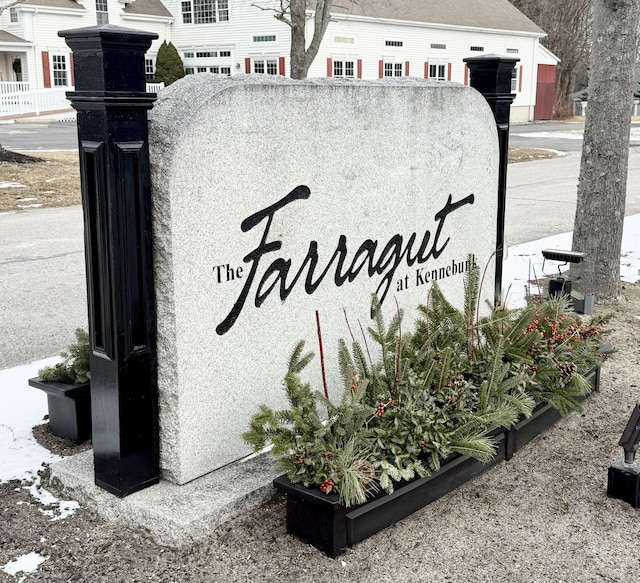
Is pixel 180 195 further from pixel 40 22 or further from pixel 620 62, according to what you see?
pixel 40 22

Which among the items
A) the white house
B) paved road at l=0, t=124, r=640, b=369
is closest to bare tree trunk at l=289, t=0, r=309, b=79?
paved road at l=0, t=124, r=640, b=369

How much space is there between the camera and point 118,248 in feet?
11.2

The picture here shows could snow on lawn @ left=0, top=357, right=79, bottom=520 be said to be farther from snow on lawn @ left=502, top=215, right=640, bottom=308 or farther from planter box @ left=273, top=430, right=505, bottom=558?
snow on lawn @ left=502, top=215, right=640, bottom=308

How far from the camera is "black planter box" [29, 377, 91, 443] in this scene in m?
4.26

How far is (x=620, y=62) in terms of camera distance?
7.00 metres

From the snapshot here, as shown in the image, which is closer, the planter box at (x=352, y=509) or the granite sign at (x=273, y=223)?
the planter box at (x=352, y=509)

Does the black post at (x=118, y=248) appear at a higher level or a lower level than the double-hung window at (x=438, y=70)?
lower

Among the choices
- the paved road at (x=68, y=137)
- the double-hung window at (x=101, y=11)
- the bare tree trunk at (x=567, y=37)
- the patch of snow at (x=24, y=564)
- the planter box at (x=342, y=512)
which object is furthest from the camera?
the bare tree trunk at (x=567, y=37)

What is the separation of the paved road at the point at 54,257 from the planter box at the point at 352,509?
3295mm

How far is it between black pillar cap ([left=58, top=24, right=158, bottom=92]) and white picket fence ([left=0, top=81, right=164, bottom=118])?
1224 inches

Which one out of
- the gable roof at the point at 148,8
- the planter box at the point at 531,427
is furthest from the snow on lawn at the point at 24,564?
the gable roof at the point at 148,8

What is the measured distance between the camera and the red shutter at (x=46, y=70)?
1412 inches

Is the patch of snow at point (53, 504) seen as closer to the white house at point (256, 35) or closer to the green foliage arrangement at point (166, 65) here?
the white house at point (256, 35)

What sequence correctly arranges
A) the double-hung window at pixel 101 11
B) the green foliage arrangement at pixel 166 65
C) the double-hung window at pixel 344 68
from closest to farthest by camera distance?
1. the double-hung window at pixel 344 68
2. the green foliage arrangement at pixel 166 65
3. the double-hung window at pixel 101 11
